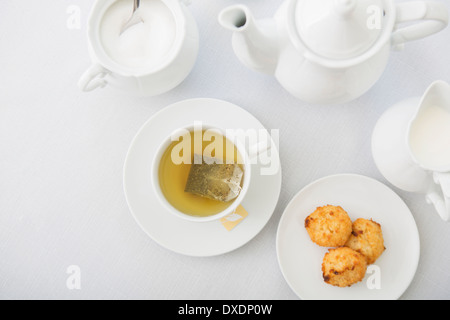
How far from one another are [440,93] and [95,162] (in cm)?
70

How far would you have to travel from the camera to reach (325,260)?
2.53 ft

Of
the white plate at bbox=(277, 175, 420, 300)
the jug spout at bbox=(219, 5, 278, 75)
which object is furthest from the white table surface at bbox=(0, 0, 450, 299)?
the jug spout at bbox=(219, 5, 278, 75)

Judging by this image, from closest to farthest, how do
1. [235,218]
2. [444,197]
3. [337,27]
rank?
[337,27] → [444,197] → [235,218]

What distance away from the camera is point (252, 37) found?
59 centimetres

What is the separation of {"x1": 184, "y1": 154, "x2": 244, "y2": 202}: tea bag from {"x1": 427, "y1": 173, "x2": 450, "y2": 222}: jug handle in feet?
1.16

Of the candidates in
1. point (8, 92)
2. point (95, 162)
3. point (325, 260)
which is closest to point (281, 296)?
point (325, 260)

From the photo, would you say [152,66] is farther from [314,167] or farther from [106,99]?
[314,167]

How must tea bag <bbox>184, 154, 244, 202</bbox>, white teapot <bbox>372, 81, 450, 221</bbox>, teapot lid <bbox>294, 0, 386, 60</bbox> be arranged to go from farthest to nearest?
1. tea bag <bbox>184, 154, 244, 202</bbox>
2. white teapot <bbox>372, 81, 450, 221</bbox>
3. teapot lid <bbox>294, 0, 386, 60</bbox>

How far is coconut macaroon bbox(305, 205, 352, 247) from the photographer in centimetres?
75

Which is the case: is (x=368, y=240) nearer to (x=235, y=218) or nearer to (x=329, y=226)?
(x=329, y=226)

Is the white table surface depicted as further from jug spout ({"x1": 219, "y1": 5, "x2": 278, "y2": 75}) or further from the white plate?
jug spout ({"x1": 219, "y1": 5, "x2": 278, "y2": 75})

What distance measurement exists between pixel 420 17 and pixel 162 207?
1.88 ft

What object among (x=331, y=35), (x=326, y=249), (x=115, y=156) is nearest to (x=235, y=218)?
(x=326, y=249)

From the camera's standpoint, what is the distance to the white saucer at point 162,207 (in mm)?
796
